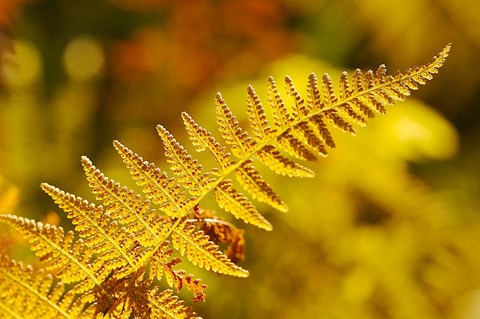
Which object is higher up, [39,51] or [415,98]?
[415,98]

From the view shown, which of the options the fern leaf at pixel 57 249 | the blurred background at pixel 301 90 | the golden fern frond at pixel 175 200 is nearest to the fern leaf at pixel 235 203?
the golden fern frond at pixel 175 200

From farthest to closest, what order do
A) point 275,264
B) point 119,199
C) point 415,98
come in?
1. point 415,98
2. point 275,264
3. point 119,199

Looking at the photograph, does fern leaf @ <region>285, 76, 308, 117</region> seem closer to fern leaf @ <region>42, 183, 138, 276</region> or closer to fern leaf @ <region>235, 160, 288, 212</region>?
fern leaf @ <region>235, 160, 288, 212</region>

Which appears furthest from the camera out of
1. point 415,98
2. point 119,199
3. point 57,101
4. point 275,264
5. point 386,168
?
point 415,98

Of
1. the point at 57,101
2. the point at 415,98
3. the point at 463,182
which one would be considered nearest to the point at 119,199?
the point at 57,101

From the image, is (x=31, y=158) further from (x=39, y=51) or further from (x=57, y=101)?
(x=39, y=51)

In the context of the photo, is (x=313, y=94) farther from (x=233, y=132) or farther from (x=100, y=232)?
(x=100, y=232)
